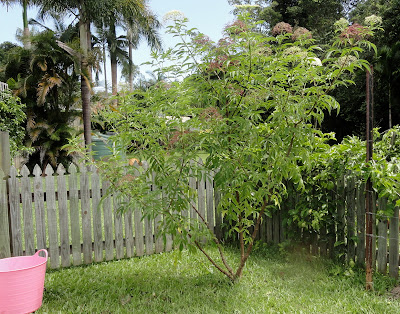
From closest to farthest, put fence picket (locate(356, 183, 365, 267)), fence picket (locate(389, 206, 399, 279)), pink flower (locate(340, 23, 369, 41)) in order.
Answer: pink flower (locate(340, 23, 369, 41)), fence picket (locate(389, 206, 399, 279)), fence picket (locate(356, 183, 365, 267))

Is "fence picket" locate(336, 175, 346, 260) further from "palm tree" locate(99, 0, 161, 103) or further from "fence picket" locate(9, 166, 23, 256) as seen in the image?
"palm tree" locate(99, 0, 161, 103)

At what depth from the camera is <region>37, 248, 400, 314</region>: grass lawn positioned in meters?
3.16

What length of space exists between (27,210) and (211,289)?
237 centimetres

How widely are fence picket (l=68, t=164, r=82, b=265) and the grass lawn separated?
167mm

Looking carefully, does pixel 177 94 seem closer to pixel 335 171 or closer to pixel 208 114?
pixel 208 114

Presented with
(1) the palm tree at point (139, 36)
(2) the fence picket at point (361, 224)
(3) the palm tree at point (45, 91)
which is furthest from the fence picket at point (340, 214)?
(1) the palm tree at point (139, 36)

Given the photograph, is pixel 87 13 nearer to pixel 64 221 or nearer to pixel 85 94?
pixel 85 94

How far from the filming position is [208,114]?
3020 millimetres

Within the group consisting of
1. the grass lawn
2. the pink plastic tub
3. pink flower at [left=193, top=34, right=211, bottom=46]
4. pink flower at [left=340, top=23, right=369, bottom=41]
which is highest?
pink flower at [left=193, top=34, right=211, bottom=46]

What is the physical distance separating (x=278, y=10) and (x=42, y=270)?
27.8 meters

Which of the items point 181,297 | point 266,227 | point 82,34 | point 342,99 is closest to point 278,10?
point 342,99

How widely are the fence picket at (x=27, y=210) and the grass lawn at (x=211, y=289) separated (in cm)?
41

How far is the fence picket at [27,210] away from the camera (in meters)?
4.18

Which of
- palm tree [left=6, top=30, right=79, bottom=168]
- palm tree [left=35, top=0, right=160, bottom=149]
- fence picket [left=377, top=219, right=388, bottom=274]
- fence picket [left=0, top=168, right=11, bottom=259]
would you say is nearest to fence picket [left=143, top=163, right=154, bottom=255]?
fence picket [left=0, top=168, right=11, bottom=259]
